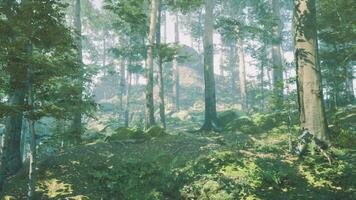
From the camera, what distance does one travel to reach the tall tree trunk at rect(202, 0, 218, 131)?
59.1 feet

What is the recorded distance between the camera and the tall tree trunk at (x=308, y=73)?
940cm

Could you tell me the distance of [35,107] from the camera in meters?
8.20

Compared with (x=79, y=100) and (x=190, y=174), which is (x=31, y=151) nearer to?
(x=79, y=100)

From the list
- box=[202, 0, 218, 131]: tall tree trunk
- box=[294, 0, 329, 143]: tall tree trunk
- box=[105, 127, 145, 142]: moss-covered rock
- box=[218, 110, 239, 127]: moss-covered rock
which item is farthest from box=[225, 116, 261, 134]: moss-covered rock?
box=[294, 0, 329, 143]: tall tree trunk

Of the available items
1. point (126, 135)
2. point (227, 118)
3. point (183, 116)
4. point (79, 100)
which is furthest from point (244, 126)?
point (183, 116)

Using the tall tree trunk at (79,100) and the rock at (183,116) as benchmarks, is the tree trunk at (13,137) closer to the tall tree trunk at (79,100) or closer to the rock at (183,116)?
the tall tree trunk at (79,100)

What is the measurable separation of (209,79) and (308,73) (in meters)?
9.26

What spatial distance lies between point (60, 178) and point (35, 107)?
2.50 metres

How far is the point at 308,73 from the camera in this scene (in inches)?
379

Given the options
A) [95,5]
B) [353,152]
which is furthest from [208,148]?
[95,5]

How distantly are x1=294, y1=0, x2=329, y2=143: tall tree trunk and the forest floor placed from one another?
96cm

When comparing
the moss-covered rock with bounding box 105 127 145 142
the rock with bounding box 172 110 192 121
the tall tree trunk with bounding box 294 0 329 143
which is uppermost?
the tall tree trunk with bounding box 294 0 329 143

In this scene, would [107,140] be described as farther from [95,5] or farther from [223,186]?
[95,5]

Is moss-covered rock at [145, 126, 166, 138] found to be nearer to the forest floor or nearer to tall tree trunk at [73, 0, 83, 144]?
the forest floor
